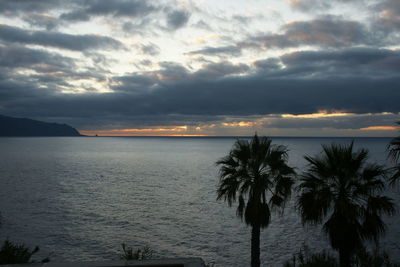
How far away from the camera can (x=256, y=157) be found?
69.3ft

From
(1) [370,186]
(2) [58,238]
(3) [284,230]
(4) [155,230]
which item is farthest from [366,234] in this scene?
(2) [58,238]

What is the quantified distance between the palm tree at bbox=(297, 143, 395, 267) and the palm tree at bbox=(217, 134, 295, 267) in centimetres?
338

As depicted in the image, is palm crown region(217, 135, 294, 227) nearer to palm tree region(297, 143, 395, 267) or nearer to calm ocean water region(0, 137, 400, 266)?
palm tree region(297, 143, 395, 267)

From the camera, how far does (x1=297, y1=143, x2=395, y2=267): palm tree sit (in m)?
16.1

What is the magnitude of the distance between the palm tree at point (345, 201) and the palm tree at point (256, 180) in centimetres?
338

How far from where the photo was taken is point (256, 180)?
68.0ft

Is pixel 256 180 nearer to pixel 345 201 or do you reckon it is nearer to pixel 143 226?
pixel 345 201

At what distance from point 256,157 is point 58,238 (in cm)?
2883

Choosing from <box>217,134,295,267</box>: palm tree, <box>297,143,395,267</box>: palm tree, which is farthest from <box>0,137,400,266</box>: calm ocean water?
<box>297,143,395,267</box>: palm tree

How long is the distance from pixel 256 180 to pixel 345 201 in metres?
5.78

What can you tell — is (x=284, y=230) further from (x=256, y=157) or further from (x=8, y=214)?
(x=8, y=214)

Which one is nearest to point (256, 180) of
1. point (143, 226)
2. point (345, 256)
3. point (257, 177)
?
point (257, 177)

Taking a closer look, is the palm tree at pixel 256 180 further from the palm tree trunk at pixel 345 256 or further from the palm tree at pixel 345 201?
the palm tree trunk at pixel 345 256

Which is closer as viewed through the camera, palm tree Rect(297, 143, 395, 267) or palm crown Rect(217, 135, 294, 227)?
palm tree Rect(297, 143, 395, 267)
